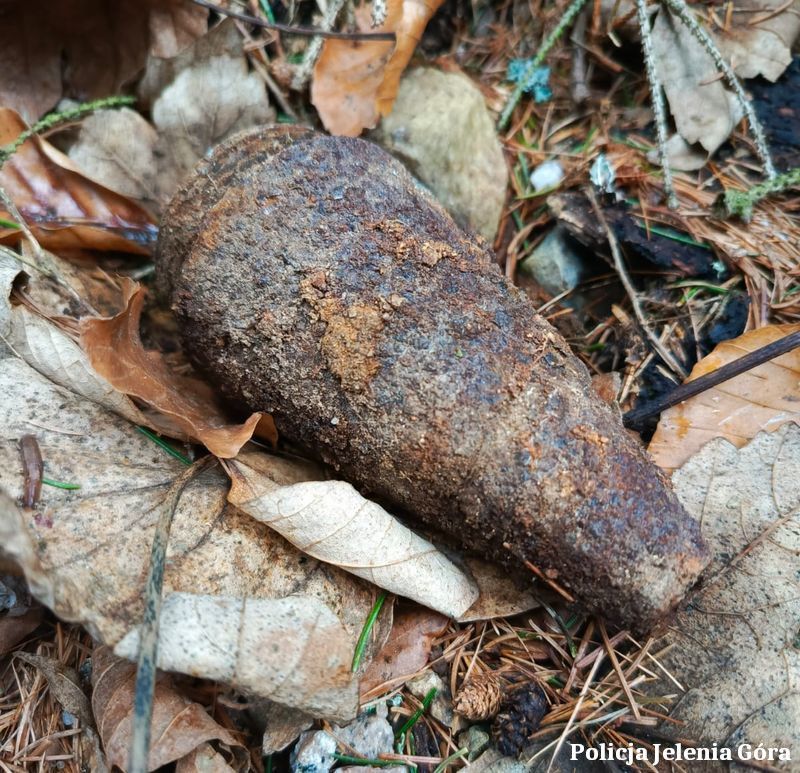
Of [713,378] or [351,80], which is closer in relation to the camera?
[713,378]

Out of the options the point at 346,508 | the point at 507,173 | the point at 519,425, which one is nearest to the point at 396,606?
the point at 346,508

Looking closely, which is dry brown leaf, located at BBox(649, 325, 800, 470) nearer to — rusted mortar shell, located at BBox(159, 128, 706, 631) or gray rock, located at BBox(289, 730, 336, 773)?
rusted mortar shell, located at BBox(159, 128, 706, 631)

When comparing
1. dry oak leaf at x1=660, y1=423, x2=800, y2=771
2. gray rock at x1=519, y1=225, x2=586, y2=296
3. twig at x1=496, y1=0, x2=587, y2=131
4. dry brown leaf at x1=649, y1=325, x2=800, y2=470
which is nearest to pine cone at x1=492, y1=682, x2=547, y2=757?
dry oak leaf at x1=660, y1=423, x2=800, y2=771

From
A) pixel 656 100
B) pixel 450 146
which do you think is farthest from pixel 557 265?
pixel 656 100

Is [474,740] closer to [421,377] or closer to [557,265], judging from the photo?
[421,377]

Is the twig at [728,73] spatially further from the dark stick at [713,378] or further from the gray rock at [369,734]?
the gray rock at [369,734]

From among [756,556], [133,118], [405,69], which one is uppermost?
[405,69]

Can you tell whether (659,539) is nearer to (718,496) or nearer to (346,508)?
(718,496)
